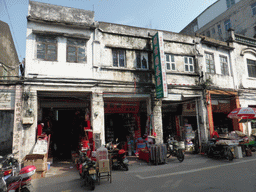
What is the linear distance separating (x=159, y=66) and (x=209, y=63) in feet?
18.6

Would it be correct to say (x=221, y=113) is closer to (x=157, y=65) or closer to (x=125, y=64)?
(x=157, y=65)

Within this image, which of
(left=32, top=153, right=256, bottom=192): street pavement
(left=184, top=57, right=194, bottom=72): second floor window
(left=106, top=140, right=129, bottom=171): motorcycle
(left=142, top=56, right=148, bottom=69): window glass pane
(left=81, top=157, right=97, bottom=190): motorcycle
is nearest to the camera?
(left=32, top=153, right=256, bottom=192): street pavement

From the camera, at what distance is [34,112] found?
930 centimetres

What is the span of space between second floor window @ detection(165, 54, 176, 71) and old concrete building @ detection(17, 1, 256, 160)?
0.24 feet

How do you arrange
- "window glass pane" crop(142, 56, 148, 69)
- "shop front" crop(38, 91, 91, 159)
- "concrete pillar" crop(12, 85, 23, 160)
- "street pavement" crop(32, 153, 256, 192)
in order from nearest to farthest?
"street pavement" crop(32, 153, 256, 192)
"concrete pillar" crop(12, 85, 23, 160)
"shop front" crop(38, 91, 91, 159)
"window glass pane" crop(142, 56, 148, 69)

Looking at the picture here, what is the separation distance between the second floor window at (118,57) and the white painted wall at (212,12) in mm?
20470

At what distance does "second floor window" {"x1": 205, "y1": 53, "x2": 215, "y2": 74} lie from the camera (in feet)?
47.2

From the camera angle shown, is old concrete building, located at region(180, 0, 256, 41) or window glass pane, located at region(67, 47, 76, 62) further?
old concrete building, located at region(180, 0, 256, 41)

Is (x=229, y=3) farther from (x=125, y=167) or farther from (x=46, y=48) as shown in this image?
(x=125, y=167)

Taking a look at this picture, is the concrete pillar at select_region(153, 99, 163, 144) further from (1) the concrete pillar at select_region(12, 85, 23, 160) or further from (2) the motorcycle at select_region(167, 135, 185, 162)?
(1) the concrete pillar at select_region(12, 85, 23, 160)

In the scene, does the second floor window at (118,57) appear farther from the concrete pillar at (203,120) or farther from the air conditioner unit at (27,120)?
the concrete pillar at (203,120)

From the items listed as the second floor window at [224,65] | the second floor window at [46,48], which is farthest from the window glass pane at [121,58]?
the second floor window at [224,65]

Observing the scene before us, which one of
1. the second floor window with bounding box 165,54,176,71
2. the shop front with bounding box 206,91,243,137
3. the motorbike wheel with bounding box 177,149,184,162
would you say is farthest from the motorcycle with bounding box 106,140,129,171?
the shop front with bounding box 206,91,243,137

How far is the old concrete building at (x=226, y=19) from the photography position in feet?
72.7
